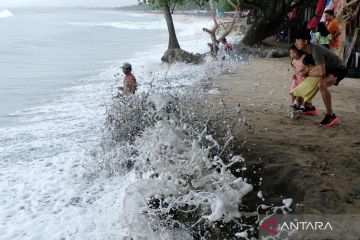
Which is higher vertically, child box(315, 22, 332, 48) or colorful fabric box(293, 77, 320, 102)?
child box(315, 22, 332, 48)

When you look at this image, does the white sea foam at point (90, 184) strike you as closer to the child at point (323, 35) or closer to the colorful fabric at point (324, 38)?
the child at point (323, 35)

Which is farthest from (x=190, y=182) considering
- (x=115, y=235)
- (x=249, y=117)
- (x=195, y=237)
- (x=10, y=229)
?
(x=249, y=117)

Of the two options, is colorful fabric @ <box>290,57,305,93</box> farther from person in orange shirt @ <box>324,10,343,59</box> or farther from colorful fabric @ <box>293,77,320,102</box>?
person in orange shirt @ <box>324,10,343,59</box>

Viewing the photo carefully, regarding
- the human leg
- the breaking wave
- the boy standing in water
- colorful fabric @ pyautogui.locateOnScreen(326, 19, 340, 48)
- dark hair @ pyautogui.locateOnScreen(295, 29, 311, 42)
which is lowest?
the breaking wave

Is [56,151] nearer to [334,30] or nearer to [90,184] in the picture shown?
[90,184]

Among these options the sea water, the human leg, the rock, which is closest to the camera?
the sea water

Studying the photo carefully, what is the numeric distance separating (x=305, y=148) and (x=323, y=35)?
4.38 m

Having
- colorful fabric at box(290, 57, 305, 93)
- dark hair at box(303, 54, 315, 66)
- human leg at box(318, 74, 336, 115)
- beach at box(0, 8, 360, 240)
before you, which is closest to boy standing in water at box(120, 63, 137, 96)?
beach at box(0, 8, 360, 240)

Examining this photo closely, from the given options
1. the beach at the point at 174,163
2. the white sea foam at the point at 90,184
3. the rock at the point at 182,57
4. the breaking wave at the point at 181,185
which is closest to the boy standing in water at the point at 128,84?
Result: the beach at the point at 174,163

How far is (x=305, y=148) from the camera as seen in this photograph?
18.2 feet

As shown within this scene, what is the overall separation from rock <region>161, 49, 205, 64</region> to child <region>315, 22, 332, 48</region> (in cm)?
769

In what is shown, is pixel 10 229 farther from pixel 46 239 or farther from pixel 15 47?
pixel 15 47

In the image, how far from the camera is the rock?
56.9ft

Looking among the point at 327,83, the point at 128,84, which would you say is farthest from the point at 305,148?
the point at 128,84
